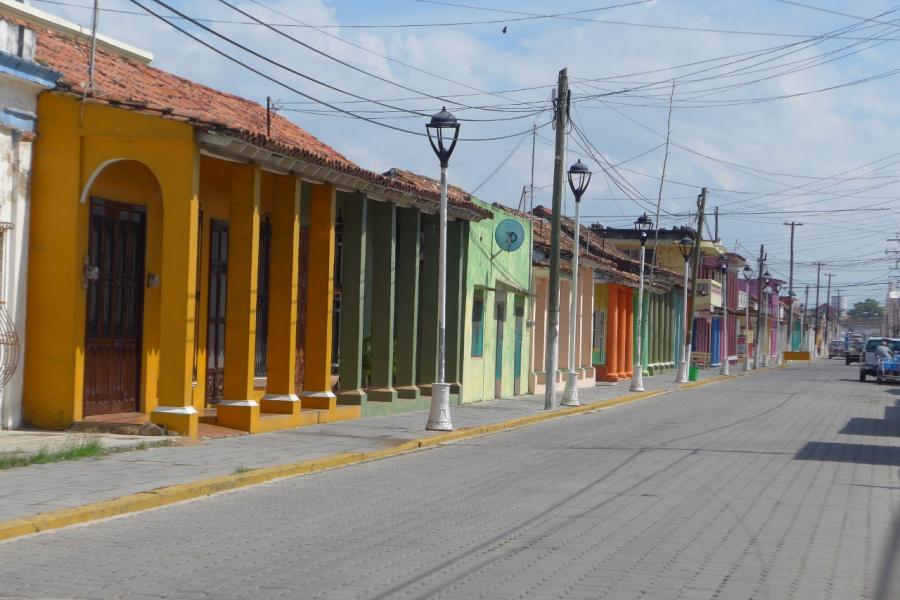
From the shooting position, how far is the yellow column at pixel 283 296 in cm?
1939

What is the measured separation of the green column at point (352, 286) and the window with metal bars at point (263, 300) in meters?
1.37

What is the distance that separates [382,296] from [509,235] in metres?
6.61

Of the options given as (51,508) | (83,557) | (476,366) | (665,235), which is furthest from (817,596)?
(665,235)

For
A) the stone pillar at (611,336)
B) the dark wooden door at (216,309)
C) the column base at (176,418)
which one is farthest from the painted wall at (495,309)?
the stone pillar at (611,336)

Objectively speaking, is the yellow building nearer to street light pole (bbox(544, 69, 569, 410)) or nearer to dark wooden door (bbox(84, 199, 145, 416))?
dark wooden door (bbox(84, 199, 145, 416))

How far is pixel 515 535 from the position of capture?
32.9ft

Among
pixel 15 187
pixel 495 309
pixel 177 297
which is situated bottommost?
pixel 177 297

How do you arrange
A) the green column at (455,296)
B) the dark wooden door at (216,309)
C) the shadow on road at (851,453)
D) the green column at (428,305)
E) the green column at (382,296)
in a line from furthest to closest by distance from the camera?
the green column at (455,296), the green column at (428,305), the green column at (382,296), the dark wooden door at (216,309), the shadow on road at (851,453)

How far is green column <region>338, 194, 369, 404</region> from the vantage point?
21953 millimetres

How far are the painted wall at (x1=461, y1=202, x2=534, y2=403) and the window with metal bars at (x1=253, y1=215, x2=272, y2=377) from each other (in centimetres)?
713

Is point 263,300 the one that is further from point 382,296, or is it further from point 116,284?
point 116,284

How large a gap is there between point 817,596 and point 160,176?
10.9 metres

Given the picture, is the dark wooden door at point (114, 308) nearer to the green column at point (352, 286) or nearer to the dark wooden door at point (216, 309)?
the dark wooden door at point (216, 309)

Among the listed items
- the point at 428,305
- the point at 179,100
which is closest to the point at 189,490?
the point at 179,100
